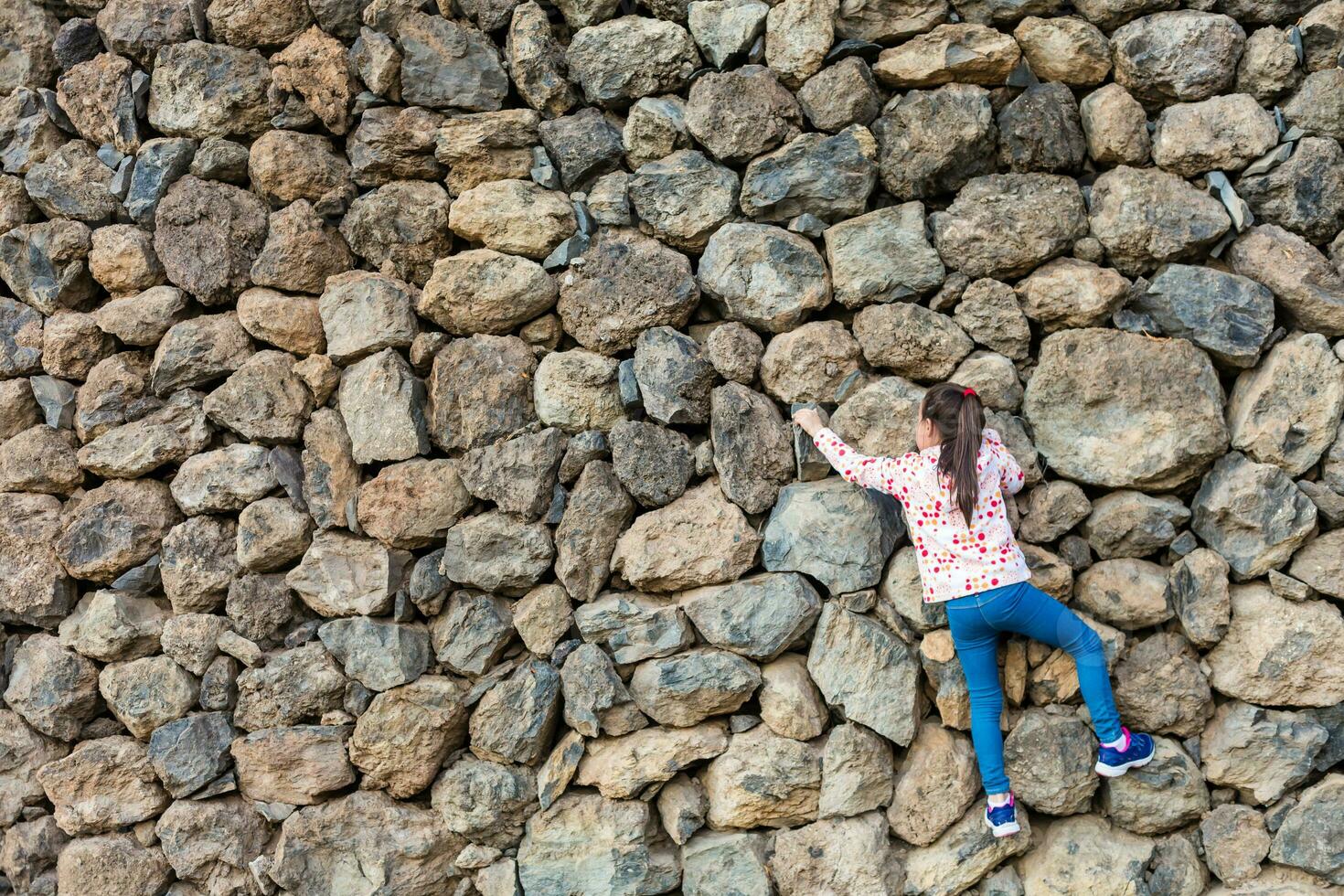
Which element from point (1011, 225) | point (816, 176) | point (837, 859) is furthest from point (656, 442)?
point (837, 859)

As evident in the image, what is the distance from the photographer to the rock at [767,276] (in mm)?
3807

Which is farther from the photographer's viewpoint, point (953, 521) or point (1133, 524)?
point (1133, 524)

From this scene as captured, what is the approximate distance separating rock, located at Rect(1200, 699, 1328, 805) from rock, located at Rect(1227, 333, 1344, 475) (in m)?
0.86

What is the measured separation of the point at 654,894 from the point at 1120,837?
1708 millimetres

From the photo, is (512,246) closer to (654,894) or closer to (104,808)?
(654,894)

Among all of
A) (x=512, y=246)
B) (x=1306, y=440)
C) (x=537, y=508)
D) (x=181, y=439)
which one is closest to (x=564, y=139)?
(x=512, y=246)

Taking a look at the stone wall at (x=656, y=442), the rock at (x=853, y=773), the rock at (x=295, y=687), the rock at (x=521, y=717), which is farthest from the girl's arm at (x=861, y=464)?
the rock at (x=295, y=687)

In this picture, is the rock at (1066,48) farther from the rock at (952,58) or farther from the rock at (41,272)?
the rock at (41,272)

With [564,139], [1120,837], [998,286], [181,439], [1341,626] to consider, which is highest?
[564,139]

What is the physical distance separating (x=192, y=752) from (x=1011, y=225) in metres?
3.91

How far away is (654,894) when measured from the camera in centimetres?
371

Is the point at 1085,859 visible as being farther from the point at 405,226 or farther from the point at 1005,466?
the point at 405,226

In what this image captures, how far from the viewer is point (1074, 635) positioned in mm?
3324

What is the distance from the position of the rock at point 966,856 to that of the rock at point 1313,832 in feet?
2.71
